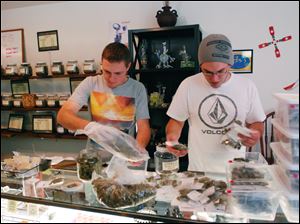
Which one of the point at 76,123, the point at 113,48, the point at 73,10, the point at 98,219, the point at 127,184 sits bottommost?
the point at 98,219

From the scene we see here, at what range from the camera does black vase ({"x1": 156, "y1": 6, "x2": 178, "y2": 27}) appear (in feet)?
8.29

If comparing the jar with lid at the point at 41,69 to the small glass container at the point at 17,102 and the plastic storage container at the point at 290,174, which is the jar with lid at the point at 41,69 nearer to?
the small glass container at the point at 17,102

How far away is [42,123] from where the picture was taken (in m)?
3.29

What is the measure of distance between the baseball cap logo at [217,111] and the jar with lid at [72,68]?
6.86 ft

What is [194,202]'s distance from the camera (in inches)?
34.1

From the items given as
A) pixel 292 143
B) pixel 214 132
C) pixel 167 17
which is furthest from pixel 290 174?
pixel 167 17

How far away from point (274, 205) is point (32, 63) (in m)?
3.36

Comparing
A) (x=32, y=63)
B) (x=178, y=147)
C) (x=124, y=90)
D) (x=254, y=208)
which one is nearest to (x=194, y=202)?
(x=254, y=208)

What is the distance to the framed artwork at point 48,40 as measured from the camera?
325 cm

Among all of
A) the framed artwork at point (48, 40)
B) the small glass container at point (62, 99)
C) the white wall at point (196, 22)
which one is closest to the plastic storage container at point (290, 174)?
the white wall at point (196, 22)

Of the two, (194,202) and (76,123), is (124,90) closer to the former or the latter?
(76,123)

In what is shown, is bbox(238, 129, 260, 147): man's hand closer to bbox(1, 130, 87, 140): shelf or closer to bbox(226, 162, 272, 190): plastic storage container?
bbox(226, 162, 272, 190): plastic storage container

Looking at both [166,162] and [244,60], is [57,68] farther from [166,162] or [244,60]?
[166,162]

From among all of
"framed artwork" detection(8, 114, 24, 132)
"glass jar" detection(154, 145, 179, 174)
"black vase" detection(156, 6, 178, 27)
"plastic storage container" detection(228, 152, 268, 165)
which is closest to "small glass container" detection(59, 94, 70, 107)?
"framed artwork" detection(8, 114, 24, 132)
